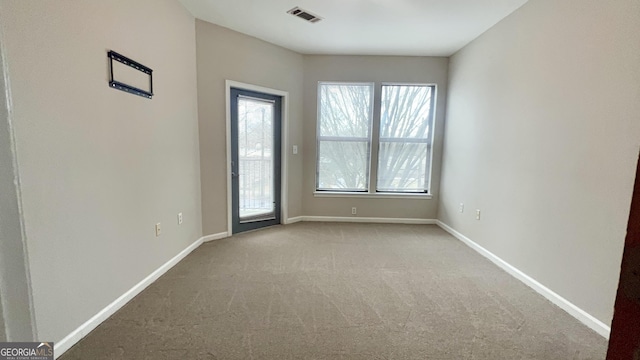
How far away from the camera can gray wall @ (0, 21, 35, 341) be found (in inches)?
22.7

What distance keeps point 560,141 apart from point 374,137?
2.49 meters

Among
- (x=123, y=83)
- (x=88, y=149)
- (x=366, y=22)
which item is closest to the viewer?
(x=88, y=149)

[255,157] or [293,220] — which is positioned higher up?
[255,157]

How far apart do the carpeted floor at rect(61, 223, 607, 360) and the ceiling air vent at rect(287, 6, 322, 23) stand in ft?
8.69

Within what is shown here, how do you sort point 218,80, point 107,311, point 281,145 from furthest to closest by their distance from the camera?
point 281,145
point 218,80
point 107,311

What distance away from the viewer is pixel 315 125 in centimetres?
435

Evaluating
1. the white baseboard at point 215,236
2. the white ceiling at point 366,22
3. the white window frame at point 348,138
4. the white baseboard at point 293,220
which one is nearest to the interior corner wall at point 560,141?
the white ceiling at point 366,22

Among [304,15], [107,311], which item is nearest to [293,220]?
[107,311]

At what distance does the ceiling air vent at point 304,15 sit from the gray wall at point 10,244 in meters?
2.72

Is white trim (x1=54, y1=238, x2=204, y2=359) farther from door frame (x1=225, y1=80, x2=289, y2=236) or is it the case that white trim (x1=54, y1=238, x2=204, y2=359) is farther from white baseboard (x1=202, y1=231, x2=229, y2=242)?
door frame (x1=225, y1=80, x2=289, y2=236)

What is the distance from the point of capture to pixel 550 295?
2229mm

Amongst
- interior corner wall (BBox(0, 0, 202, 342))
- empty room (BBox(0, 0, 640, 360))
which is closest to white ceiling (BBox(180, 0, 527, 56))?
empty room (BBox(0, 0, 640, 360))

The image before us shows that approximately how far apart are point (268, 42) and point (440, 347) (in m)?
3.92

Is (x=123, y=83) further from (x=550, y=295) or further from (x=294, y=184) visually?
(x=550, y=295)
